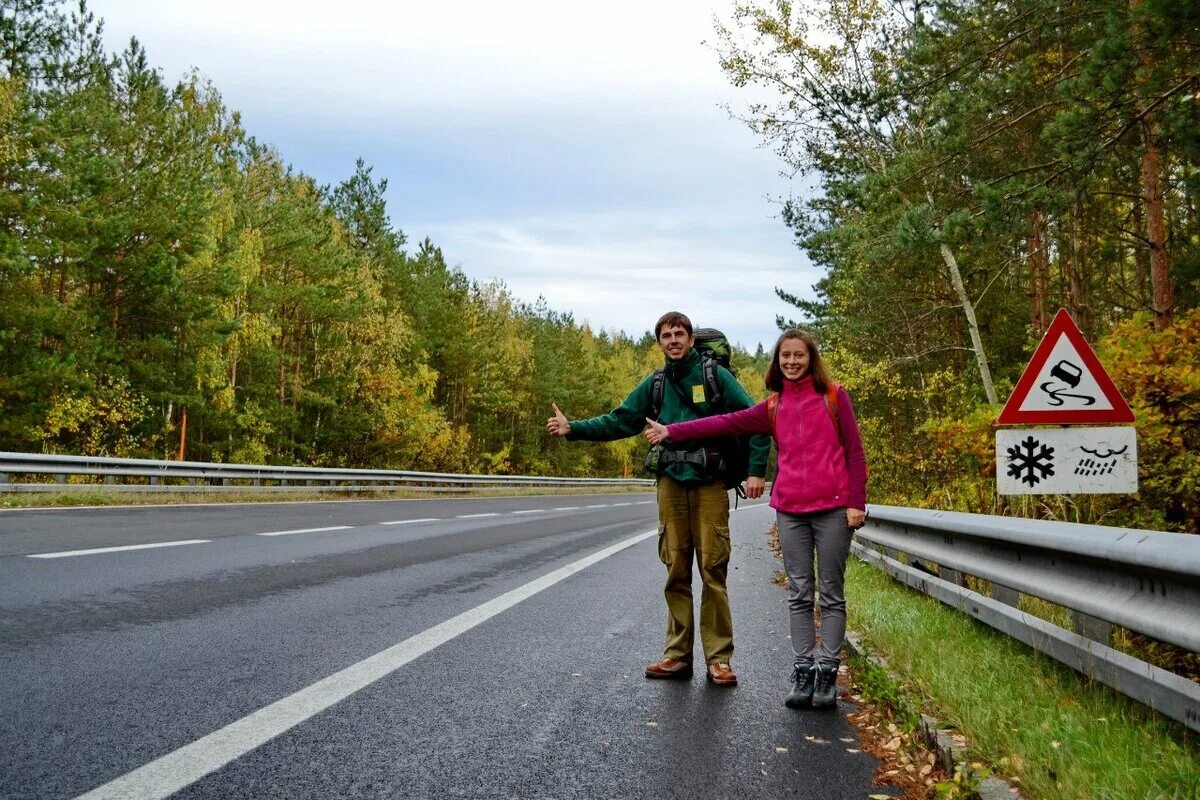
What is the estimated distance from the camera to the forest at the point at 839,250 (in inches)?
471

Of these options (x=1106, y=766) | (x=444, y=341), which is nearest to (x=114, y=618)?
(x=1106, y=766)

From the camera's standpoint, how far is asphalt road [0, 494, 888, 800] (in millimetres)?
3482

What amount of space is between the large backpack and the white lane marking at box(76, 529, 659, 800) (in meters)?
2.01

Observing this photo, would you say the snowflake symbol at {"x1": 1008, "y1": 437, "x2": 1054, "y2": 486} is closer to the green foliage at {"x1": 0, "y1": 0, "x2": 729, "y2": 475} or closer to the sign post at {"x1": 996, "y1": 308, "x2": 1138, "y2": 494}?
the sign post at {"x1": 996, "y1": 308, "x2": 1138, "y2": 494}

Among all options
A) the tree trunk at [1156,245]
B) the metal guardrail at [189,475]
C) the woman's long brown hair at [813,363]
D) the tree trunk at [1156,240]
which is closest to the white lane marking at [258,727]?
the woman's long brown hair at [813,363]

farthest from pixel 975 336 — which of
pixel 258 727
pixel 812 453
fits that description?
pixel 258 727

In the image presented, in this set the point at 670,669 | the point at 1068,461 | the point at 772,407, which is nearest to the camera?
the point at 772,407

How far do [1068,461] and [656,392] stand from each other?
3.00 m

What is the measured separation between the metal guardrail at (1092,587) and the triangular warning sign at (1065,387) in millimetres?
1026

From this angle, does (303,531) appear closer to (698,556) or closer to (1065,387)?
(698,556)

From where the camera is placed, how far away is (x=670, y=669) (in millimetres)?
5383

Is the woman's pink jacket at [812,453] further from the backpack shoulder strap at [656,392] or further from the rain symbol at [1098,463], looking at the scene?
the rain symbol at [1098,463]

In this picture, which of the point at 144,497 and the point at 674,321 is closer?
the point at 674,321

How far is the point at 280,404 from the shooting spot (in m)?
41.1
